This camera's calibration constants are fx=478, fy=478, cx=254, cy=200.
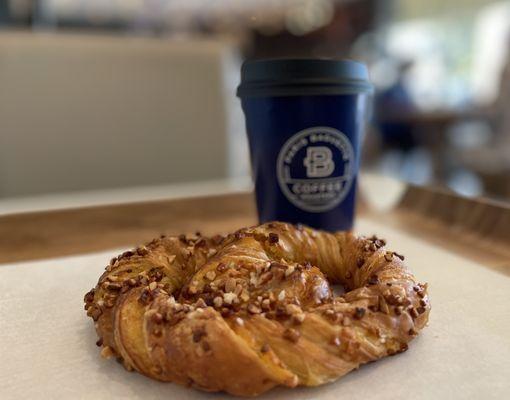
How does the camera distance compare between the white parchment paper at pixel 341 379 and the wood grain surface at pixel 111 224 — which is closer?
the white parchment paper at pixel 341 379

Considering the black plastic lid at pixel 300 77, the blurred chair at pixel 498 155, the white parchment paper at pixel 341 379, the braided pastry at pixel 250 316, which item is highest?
the black plastic lid at pixel 300 77

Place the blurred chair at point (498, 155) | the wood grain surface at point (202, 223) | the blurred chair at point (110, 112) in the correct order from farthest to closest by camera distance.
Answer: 1. the blurred chair at point (498, 155)
2. the blurred chair at point (110, 112)
3. the wood grain surface at point (202, 223)

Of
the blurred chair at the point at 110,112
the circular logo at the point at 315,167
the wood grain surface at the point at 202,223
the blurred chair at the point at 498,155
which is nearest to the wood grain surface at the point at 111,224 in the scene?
the wood grain surface at the point at 202,223

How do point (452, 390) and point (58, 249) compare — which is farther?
point (58, 249)

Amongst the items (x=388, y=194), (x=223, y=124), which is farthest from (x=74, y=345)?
(x=223, y=124)

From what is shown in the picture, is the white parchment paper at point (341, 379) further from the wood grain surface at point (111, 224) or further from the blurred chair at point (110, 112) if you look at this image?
the blurred chair at point (110, 112)

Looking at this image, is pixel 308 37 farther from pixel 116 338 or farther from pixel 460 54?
pixel 116 338

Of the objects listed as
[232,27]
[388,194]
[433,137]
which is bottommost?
[433,137]

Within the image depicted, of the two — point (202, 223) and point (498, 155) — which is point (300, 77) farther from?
point (498, 155)
